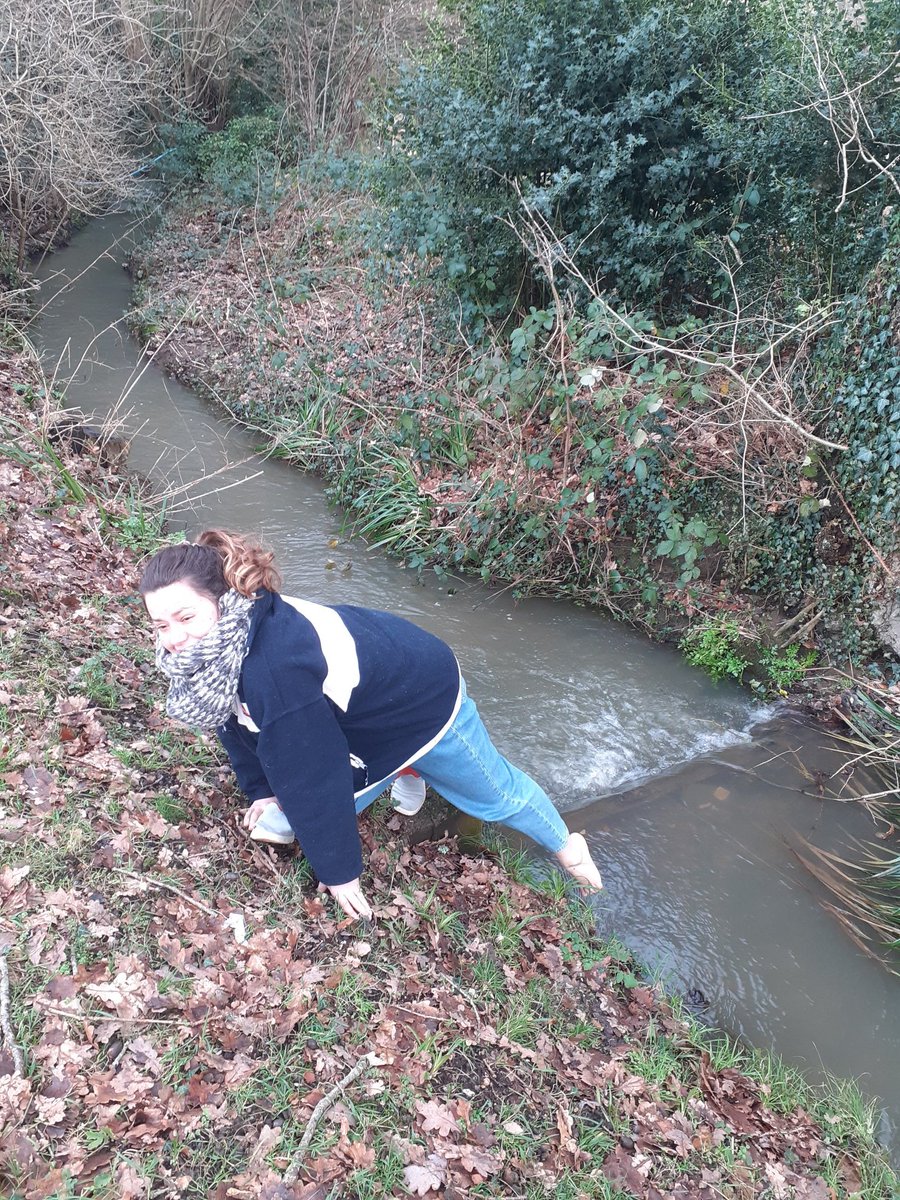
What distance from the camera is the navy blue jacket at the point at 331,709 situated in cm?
254

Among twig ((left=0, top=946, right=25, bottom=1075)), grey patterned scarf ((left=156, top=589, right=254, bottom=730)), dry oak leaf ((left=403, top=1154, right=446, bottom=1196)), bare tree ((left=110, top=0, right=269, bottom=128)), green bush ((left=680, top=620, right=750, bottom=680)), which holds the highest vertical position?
bare tree ((left=110, top=0, right=269, bottom=128))

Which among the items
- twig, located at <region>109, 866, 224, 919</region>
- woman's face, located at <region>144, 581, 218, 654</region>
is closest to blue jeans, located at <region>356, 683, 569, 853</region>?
twig, located at <region>109, 866, 224, 919</region>

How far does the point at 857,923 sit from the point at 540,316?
4653mm

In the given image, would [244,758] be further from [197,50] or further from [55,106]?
[197,50]

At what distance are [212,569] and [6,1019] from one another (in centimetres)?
151

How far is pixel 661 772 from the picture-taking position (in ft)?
17.3

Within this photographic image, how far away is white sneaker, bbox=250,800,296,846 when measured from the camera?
3.33 m

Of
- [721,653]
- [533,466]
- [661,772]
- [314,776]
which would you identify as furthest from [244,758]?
[721,653]

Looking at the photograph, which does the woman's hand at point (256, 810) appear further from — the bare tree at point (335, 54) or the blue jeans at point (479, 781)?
the bare tree at point (335, 54)

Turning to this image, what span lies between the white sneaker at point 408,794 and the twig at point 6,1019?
5.84 feet

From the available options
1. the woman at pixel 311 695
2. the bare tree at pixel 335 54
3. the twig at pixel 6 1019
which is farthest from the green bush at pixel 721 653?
the bare tree at pixel 335 54

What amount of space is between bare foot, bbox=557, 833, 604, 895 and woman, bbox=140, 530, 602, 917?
1.74ft

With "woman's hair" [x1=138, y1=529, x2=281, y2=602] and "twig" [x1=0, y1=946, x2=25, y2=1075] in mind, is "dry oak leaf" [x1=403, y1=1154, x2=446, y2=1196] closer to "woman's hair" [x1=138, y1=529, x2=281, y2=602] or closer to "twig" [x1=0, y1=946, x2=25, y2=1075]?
"twig" [x1=0, y1=946, x2=25, y2=1075]

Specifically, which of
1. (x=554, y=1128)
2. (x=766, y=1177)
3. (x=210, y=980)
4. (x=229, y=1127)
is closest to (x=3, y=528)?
(x=210, y=980)
